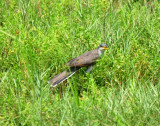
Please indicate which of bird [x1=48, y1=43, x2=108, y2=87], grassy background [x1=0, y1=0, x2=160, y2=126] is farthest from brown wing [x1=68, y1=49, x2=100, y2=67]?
grassy background [x1=0, y1=0, x2=160, y2=126]

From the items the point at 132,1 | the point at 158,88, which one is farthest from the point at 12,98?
the point at 132,1

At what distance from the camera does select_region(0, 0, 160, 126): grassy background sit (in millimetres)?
Result: 4164

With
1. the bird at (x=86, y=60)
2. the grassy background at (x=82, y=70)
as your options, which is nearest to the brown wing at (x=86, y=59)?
the bird at (x=86, y=60)

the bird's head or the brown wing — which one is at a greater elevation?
the bird's head

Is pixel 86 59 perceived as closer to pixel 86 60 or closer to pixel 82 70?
pixel 86 60

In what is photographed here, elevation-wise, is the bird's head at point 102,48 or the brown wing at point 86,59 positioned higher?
the bird's head at point 102,48

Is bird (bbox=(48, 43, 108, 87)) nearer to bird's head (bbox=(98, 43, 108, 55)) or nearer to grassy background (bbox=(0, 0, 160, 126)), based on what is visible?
bird's head (bbox=(98, 43, 108, 55))

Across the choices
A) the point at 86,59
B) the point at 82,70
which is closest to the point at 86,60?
the point at 86,59

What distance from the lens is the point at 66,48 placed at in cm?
602

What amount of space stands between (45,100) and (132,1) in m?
3.83

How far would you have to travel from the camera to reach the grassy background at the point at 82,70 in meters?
4.16

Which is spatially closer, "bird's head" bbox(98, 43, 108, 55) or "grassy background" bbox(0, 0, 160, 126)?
"grassy background" bbox(0, 0, 160, 126)

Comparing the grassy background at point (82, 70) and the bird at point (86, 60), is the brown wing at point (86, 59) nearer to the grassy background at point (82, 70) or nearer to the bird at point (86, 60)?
the bird at point (86, 60)

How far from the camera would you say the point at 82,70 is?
6090 millimetres
